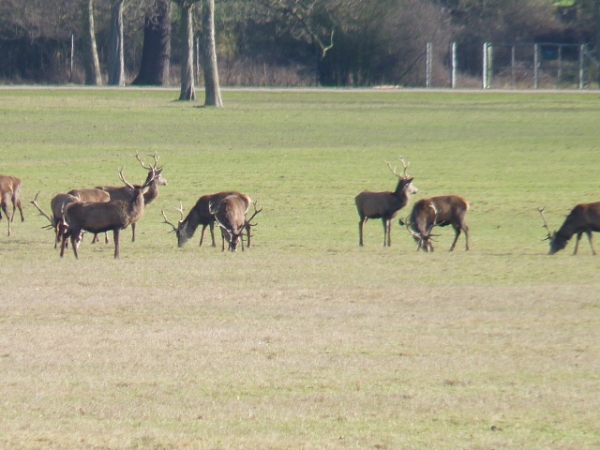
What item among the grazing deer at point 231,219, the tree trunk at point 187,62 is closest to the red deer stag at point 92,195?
the grazing deer at point 231,219

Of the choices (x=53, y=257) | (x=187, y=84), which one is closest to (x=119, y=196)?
(x=53, y=257)

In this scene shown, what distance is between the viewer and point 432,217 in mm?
17453

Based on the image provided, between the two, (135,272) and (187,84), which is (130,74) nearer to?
(187,84)

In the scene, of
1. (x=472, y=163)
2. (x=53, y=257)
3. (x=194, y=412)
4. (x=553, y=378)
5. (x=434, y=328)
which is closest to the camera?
(x=194, y=412)

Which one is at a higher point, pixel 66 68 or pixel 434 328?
pixel 66 68

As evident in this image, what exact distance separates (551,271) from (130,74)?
2239 inches

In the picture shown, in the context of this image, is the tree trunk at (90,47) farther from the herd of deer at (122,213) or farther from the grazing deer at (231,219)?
the grazing deer at (231,219)

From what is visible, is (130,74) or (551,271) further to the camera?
(130,74)

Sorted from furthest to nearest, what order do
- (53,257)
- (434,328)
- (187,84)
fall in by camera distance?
(187,84) → (53,257) → (434,328)

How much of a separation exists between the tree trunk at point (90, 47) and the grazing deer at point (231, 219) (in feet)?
145

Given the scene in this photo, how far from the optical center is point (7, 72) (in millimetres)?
67875

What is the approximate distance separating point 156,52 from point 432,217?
48.2 meters

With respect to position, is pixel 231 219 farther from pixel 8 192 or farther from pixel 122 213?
pixel 8 192

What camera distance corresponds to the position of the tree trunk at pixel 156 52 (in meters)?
63.2
